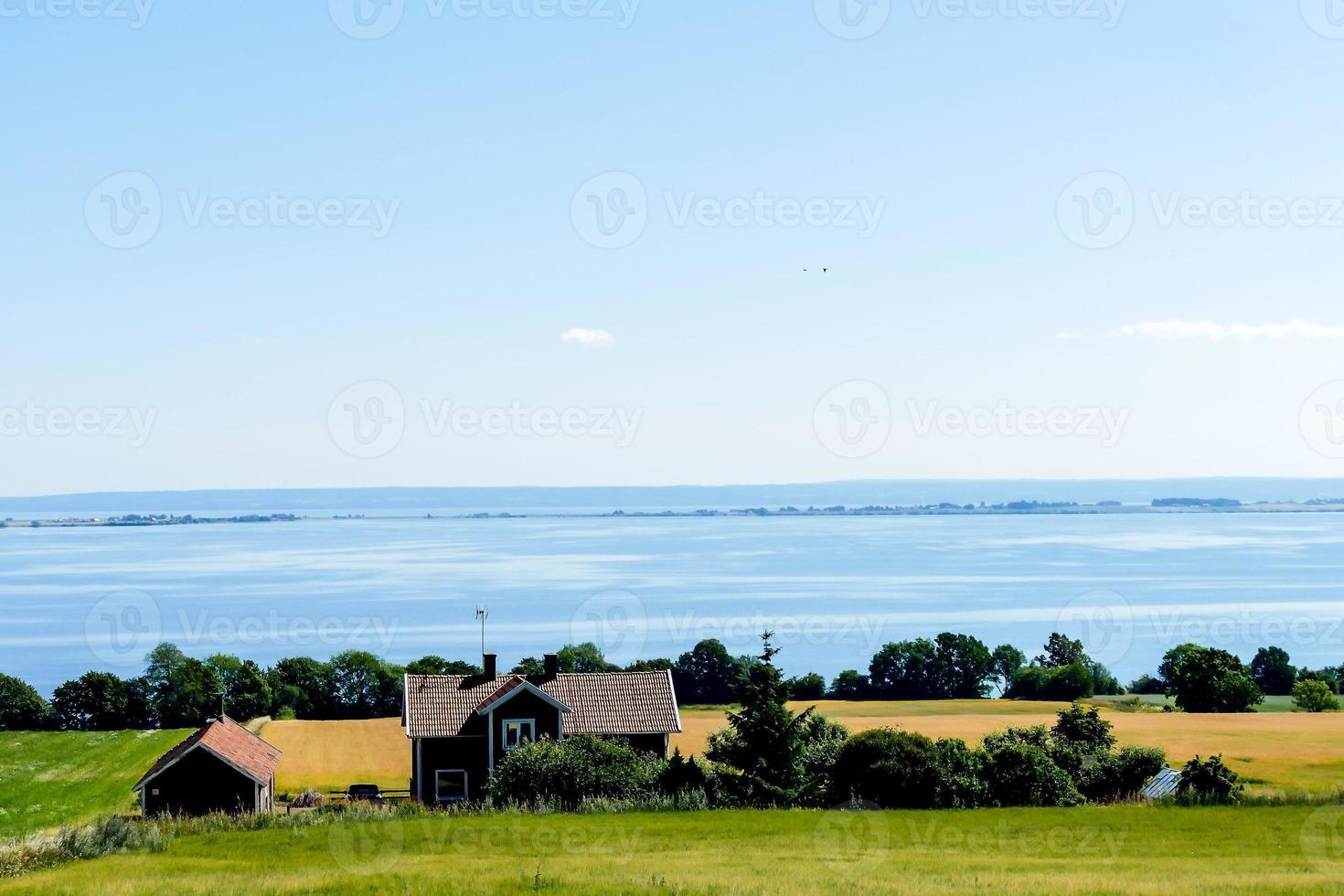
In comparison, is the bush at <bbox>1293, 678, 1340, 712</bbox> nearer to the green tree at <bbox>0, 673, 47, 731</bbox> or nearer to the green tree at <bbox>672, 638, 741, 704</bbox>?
the green tree at <bbox>672, 638, 741, 704</bbox>

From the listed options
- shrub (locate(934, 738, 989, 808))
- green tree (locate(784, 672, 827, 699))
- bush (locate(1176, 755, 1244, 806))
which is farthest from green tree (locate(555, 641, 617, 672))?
bush (locate(1176, 755, 1244, 806))

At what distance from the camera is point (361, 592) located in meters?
199

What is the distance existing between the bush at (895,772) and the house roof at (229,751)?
19.7 meters

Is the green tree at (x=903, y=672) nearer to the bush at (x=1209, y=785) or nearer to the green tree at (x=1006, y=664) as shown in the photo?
the green tree at (x=1006, y=664)

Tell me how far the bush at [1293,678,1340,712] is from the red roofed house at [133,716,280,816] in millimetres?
73586

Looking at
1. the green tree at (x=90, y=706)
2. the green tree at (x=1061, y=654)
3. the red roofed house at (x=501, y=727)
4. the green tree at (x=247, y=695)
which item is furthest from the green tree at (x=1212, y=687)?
the green tree at (x=90, y=706)

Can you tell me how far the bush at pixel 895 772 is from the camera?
3978 centimetres

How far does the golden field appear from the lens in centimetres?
5788

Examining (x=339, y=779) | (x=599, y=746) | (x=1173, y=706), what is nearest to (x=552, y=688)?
(x=599, y=746)

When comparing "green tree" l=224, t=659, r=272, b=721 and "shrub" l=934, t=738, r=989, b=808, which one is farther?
"green tree" l=224, t=659, r=272, b=721

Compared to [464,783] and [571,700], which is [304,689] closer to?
[464,783]

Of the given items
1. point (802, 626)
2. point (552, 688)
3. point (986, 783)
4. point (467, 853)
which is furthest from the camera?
point (802, 626)

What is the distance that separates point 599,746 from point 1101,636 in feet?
439

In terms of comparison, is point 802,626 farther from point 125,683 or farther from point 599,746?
point 599,746
